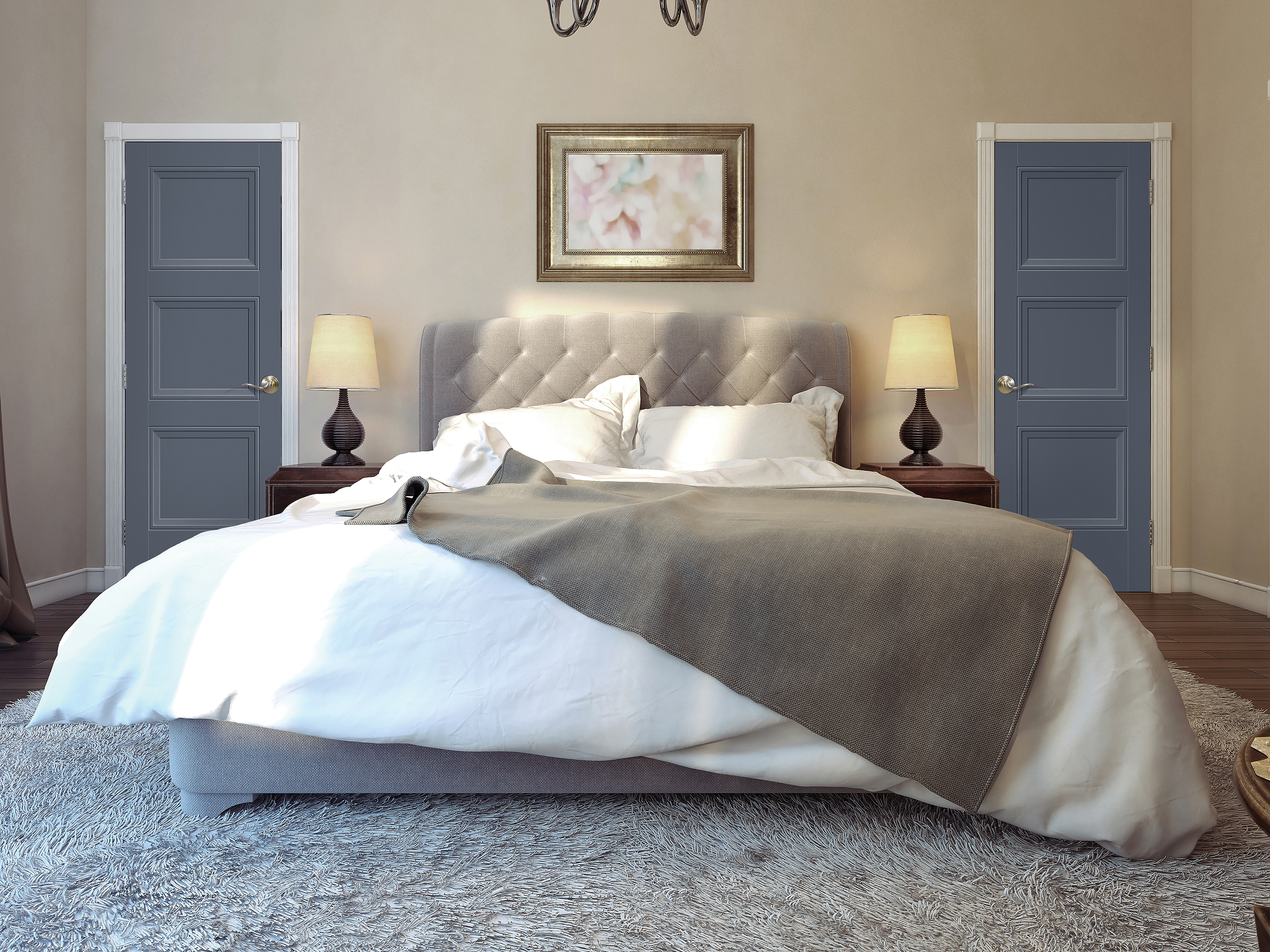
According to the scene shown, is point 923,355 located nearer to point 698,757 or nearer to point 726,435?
point 726,435

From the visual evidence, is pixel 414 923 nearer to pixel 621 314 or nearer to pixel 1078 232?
pixel 621 314

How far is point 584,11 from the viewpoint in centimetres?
222

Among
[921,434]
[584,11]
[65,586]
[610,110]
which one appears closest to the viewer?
[584,11]

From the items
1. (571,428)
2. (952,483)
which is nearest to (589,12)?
(571,428)

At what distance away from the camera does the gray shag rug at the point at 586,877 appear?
1.38 m

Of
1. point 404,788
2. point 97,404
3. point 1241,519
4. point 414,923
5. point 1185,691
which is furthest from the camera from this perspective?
point 97,404

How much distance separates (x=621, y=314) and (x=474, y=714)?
2.85 m

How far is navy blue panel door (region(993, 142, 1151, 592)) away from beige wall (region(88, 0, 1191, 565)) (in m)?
0.24

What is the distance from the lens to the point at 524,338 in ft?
13.7

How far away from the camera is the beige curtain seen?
3.28 metres

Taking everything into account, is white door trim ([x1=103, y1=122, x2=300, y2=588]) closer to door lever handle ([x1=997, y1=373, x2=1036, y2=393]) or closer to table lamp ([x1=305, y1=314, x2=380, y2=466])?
table lamp ([x1=305, y1=314, x2=380, y2=466])

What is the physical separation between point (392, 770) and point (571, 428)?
6.52ft

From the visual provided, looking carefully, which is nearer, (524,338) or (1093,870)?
(1093,870)

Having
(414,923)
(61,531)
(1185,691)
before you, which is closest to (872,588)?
(414,923)
